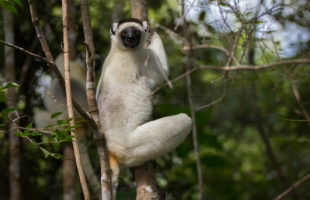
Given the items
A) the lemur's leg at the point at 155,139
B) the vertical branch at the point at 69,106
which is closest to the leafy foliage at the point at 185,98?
the lemur's leg at the point at 155,139

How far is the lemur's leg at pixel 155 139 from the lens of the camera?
377 centimetres

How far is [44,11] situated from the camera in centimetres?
621

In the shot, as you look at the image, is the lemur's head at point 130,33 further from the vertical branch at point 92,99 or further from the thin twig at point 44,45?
the thin twig at point 44,45

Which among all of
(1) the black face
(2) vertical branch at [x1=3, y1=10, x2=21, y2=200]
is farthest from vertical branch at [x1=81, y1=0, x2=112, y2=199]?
(2) vertical branch at [x1=3, y1=10, x2=21, y2=200]

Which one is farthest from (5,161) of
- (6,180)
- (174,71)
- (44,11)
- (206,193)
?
(206,193)

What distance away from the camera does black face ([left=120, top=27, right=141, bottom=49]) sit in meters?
4.05

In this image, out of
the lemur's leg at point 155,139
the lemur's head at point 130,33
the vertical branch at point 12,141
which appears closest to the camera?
the lemur's leg at point 155,139

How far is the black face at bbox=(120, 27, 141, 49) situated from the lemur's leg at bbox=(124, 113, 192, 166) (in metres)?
1.15

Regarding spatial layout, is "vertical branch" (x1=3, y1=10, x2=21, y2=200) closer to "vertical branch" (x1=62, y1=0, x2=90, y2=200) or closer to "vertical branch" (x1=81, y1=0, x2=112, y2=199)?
"vertical branch" (x1=81, y1=0, x2=112, y2=199)

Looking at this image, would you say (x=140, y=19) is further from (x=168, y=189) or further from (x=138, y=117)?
(x=168, y=189)

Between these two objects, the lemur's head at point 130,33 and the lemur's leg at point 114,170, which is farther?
the lemur's head at point 130,33

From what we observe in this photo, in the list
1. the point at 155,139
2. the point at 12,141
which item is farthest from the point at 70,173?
the point at 155,139

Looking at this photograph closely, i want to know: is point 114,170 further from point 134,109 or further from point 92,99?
point 92,99

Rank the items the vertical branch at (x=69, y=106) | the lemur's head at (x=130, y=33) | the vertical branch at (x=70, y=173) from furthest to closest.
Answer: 1. the vertical branch at (x=70, y=173)
2. the lemur's head at (x=130, y=33)
3. the vertical branch at (x=69, y=106)
